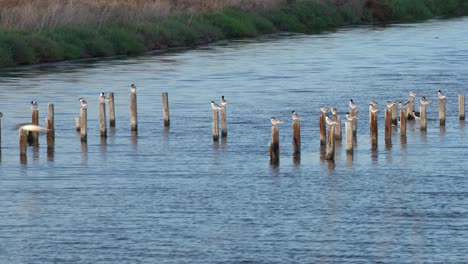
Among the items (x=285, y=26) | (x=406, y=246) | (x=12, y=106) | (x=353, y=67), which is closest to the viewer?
(x=406, y=246)

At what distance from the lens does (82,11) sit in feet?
210

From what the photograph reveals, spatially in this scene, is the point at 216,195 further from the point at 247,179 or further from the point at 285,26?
the point at 285,26

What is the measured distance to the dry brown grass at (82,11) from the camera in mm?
59750

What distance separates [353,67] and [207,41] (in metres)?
12.7

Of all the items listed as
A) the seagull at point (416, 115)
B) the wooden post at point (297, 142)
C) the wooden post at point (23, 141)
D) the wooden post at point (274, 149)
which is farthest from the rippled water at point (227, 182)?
the wooden post at point (23, 141)

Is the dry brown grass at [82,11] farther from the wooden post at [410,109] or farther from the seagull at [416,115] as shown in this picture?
the seagull at [416,115]

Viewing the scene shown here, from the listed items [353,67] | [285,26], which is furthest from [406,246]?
[285,26]

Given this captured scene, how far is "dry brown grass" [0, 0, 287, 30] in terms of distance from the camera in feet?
Answer: 196

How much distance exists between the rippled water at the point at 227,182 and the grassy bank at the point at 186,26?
461 centimetres

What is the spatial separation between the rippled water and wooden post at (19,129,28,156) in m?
0.59

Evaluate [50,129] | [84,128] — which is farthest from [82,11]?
[50,129]

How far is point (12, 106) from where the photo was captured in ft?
144

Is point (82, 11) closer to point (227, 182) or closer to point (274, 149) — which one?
point (274, 149)

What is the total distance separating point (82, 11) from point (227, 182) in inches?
1332
